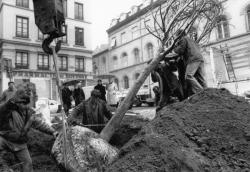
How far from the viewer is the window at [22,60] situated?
23266 mm

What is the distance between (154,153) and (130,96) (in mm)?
2638

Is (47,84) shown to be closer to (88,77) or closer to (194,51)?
(88,77)

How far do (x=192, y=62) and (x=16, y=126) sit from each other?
3.41 m

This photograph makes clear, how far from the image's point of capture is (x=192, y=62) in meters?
4.54

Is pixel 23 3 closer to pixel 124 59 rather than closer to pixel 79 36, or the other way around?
pixel 79 36

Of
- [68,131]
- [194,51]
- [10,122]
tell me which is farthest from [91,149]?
[194,51]

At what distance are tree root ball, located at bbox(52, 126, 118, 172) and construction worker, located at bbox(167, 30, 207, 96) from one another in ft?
6.52

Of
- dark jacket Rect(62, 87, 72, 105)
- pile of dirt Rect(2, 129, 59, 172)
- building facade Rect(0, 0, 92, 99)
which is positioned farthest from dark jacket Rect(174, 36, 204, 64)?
building facade Rect(0, 0, 92, 99)

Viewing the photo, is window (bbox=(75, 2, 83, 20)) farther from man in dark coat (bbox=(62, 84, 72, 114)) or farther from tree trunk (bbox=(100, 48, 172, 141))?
tree trunk (bbox=(100, 48, 172, 141))

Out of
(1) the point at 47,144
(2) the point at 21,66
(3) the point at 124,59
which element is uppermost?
(3) the point at 124,59

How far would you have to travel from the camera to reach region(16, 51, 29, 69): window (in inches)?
916

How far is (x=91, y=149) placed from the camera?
12.1ft

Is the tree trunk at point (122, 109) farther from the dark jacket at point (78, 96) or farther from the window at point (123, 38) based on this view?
the window at point (123, 38)

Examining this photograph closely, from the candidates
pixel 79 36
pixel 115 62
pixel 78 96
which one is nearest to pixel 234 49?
pixel 78 96
